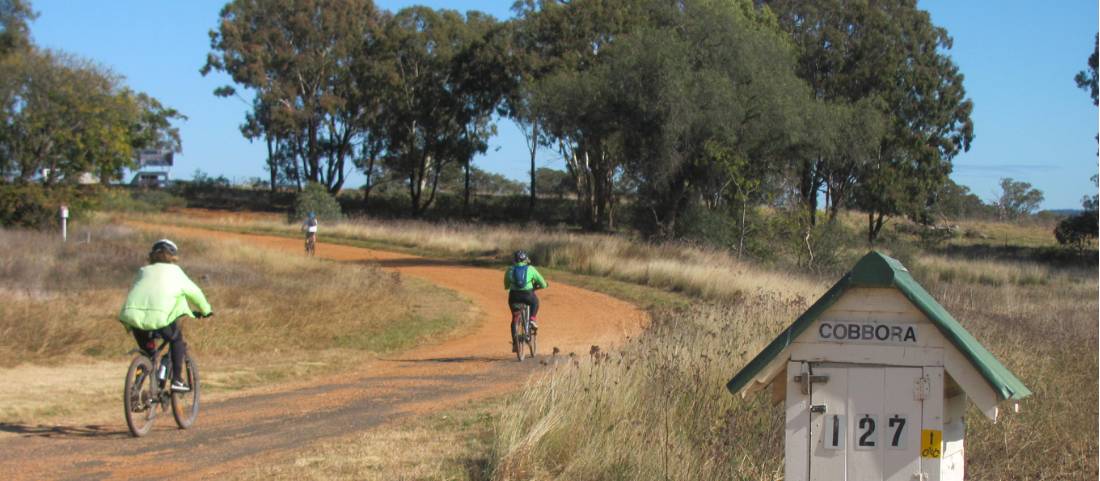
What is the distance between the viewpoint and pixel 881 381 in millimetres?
5156

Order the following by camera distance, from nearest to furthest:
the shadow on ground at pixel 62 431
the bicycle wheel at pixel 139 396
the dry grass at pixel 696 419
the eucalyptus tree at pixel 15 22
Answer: the dry grass at pixel 696 419, the bicycle wheel at pixel 139 396, the shadow on ground at pixel 62 431, the eucalyptus tree at pixel 15 22

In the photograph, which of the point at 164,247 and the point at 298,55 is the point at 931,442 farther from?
the point at 298,55

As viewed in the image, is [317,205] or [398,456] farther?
[317,205]

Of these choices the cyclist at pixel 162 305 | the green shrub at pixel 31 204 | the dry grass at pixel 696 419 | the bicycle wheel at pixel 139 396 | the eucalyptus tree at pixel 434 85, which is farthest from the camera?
the eucalyptus tree at pixel 434 85

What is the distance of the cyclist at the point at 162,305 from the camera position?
9719 mm

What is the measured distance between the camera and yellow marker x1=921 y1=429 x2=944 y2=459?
5.13 meters

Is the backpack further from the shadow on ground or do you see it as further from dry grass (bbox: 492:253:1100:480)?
the shadow on ground

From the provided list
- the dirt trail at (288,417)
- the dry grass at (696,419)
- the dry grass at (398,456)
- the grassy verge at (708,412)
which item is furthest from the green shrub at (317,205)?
the dry grass at (398,456)

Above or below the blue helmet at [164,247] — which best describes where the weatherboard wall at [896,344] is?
below

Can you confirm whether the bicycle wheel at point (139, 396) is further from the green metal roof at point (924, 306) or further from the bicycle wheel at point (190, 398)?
the green metal roof at point (924, 306)

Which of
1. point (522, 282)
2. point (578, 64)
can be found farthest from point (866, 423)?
point (578, 64)

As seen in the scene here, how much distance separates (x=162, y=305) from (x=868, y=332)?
665 centimetres

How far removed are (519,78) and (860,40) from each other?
58.4 feet

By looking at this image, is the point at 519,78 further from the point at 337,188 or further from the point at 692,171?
the point at 692,171
